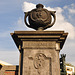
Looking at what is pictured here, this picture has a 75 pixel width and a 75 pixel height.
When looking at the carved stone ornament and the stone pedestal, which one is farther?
the carved stone ornament

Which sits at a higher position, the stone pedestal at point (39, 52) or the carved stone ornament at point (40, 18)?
the carved stone ornament at point (40, 18)

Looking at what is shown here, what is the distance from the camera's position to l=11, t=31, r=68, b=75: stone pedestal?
5.82 meters

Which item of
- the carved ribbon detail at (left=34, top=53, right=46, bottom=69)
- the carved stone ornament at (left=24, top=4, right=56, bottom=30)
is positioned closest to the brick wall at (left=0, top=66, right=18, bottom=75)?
the carved ribbon detail at (left=34, top=53, right=46, bottom=69)

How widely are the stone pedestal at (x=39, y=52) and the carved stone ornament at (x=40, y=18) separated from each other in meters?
0.77

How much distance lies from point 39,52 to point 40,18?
5.26ft

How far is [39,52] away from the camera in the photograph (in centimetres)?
602

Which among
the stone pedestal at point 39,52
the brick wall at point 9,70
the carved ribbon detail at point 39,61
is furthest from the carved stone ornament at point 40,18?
the brick wall at point 9,70

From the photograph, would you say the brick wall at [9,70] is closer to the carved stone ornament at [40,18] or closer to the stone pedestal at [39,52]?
the stone pedestal at [39,52]

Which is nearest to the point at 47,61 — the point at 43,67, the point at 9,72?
the point at 43,67

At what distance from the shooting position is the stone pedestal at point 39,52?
582cm

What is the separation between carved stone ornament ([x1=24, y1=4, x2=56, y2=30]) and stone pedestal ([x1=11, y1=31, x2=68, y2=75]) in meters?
0.77

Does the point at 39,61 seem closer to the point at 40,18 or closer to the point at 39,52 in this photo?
the point at 39,52

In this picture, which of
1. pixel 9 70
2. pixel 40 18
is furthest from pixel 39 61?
pixel 40 18

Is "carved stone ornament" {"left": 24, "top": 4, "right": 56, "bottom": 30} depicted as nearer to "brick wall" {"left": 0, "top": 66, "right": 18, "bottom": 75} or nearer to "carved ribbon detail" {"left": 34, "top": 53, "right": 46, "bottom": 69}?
"carved ribbon detail" {"left": 34, "top": 53, "right": 46, "bottom": 69}
